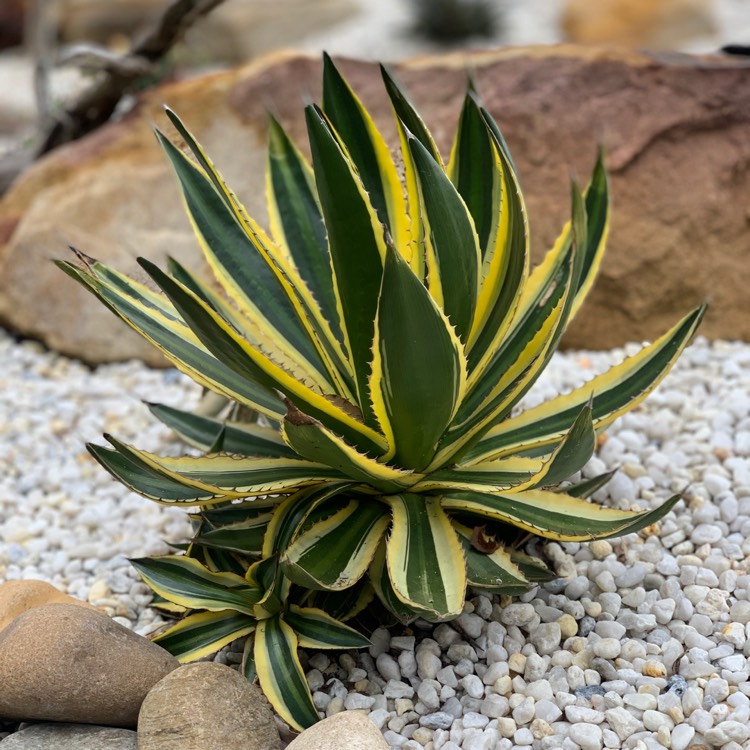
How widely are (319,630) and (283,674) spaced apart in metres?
0.10

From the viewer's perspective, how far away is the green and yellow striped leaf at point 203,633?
1760 mm

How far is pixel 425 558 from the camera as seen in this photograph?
1.64 m

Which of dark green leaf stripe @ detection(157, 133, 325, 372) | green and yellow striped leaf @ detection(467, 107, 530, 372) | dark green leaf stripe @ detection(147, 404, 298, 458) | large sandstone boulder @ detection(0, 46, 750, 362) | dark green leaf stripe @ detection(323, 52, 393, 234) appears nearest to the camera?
green and yellow striped leaf @ detection(467, 107, 530, 372)

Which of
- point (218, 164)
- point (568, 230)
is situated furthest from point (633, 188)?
point (218, 164)

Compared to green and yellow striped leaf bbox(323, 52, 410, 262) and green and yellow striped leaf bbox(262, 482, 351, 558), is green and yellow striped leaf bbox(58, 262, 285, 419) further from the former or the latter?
green and yellow striped leaf bbox(323, 52, 410, 262)

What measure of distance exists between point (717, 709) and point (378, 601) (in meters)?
0.63

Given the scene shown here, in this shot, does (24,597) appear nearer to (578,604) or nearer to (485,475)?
(485,475)

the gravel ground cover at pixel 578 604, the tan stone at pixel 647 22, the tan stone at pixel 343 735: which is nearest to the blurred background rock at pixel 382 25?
the tan stone at pixel 647 22

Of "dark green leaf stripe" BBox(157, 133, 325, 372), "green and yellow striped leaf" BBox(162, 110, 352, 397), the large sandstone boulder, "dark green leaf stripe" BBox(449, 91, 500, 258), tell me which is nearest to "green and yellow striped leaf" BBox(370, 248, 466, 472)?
"green and yellow striped leaf" BBox(162, 110, 352, 397)

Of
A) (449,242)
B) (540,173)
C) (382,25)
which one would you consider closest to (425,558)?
(449,242)

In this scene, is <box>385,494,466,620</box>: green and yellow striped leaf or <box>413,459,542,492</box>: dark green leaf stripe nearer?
<box>385,494,466,620</box>: green and yellow striped leaf

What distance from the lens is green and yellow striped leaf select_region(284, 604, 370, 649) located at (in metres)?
1.68

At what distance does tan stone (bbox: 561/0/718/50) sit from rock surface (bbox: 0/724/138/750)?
8.71 meters

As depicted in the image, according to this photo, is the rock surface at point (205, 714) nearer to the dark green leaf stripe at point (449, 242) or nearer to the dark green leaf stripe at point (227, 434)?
the dark green leaf stripe at point (227, 434)
